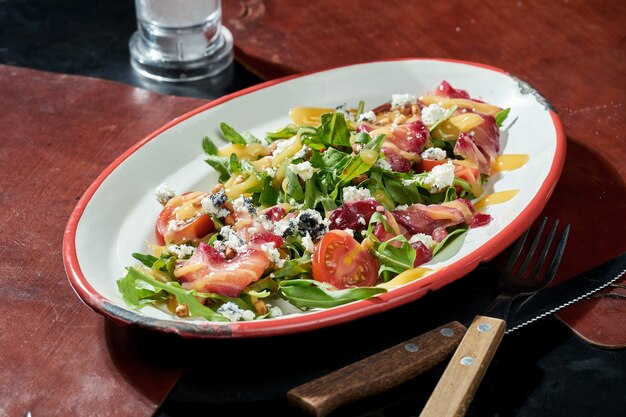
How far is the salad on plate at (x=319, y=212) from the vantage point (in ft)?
5.16

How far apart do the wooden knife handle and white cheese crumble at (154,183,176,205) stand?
0.59 metres

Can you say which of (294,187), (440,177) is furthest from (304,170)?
(440,177)

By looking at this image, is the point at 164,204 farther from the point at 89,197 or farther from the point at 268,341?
the point at 268,341

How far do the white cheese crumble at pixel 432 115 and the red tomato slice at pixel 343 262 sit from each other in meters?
0.43

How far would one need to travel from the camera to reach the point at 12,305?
1705mm

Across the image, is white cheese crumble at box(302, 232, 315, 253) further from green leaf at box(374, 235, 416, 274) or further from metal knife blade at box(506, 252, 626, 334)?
metal knife blade at box(506, 252, 626, 334)

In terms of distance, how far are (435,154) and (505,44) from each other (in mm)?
823

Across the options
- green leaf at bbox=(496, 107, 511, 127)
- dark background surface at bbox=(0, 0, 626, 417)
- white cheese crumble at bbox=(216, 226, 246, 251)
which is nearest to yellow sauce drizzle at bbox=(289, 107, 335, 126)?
green leaf at bbox=(496, 107, 511, 127)

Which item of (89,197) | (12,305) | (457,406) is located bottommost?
(12,305)

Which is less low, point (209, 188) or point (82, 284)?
point (82, 284)

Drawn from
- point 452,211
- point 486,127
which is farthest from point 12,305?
point 486,127

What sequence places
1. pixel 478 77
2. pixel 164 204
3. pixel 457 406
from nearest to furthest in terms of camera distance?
pixel 457 406, pixel 164 204, pixel 478 77

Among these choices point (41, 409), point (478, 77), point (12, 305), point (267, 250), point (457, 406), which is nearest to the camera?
point (457, 406)

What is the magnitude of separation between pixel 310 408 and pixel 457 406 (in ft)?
0.66
